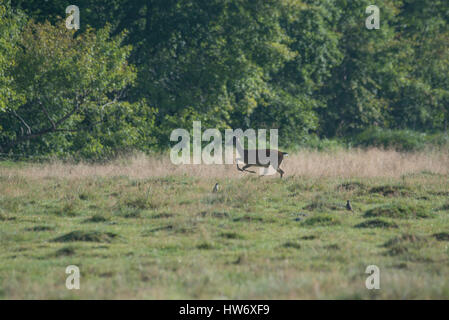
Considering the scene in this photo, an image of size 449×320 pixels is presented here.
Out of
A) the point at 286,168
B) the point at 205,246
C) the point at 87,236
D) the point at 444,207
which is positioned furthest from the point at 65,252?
the point at 286,168

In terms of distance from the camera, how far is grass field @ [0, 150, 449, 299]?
852 cm

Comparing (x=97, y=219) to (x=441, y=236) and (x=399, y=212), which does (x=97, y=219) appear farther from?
(x=441, y=236)

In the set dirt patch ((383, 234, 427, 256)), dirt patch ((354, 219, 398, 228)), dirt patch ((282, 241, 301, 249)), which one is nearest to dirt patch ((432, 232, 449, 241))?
dirt patch ((383, 234, 427, 256))

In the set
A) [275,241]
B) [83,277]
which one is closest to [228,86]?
[275,241]

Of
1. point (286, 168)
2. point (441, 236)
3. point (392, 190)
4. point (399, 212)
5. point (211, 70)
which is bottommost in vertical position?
point (441, 236)

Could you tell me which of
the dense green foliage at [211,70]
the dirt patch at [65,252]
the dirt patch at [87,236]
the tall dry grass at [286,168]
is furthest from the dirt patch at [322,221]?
the dense green foliage at [211,70]

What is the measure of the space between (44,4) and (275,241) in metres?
23.7

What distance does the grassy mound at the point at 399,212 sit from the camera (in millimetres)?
14141

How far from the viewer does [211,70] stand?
31375 millimetres

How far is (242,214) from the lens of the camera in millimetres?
→ 14555

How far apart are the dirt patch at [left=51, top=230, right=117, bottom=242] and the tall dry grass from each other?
8840mm

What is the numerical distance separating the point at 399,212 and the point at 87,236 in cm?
682

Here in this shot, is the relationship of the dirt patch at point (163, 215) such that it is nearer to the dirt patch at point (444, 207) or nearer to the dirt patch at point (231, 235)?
the dirt patch at point (231, 235)
